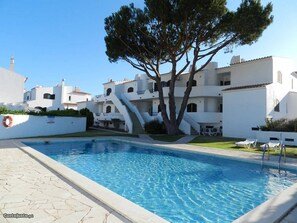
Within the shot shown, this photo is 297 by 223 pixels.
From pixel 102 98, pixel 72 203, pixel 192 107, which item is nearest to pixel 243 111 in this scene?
pixel 192 107

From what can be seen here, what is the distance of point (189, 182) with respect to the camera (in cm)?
889

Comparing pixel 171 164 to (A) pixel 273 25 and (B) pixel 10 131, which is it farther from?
(A) pixel 273 25

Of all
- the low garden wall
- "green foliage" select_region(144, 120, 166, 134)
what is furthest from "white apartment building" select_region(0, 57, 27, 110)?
the low garden wall

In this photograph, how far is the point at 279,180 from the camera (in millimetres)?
9164

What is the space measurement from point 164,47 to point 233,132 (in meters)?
10.8

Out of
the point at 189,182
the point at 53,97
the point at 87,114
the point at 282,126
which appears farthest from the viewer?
the point at 53,97

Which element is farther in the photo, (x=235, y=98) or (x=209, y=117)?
(x=209, y=117)

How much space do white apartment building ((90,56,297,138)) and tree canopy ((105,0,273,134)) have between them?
384 centimetres

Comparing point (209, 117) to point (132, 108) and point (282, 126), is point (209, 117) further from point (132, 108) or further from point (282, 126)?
point (132, 108)

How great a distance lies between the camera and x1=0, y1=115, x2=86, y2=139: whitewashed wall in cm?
2095

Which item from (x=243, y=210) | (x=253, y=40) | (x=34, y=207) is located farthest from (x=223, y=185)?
(x=253, y=40)

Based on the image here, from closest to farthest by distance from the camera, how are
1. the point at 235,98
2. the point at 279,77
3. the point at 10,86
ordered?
the point at 235,98
the point at 279,77
the point at 10,86

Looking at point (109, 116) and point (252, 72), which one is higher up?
point (252, 72)

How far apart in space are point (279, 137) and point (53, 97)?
4441 centimetres
